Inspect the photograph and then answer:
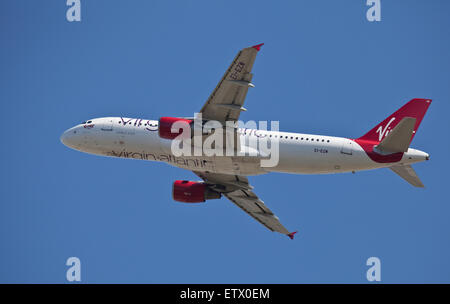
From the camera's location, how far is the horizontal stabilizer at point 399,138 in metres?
40.4

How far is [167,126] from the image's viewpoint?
4281 cm

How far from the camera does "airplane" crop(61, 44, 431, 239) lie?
Answer: 132 feet

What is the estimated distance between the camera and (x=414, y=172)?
43062 mm

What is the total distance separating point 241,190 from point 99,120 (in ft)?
41.5

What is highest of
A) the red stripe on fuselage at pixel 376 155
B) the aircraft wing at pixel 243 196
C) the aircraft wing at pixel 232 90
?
the aircraft wing at pixel 232 90

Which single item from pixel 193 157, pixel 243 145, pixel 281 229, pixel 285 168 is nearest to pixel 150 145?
pixel 193 157

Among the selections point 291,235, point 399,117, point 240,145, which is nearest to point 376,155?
point 399,117

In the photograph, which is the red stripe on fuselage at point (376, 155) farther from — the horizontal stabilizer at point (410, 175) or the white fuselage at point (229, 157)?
the horizontal stabilizer at point (410, 175)

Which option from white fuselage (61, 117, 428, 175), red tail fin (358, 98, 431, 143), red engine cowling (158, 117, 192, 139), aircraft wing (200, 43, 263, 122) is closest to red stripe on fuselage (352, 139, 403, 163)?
white fuselage (61, 117, 428, 175)

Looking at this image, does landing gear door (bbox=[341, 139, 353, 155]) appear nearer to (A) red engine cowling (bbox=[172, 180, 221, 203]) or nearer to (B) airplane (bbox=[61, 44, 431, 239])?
(B) airplane (bbox=[61, 44, 431, 239])

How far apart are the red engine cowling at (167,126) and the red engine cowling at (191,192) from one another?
826 centimetres

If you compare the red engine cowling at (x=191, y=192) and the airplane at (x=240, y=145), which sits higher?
the airplane at (x=240, y=145)

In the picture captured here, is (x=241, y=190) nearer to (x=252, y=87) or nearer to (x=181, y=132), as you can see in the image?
(x=181, y=132)

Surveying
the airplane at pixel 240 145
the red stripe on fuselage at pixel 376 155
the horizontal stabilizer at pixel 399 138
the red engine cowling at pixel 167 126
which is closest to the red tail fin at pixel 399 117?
the airplane at pixel 240 145
